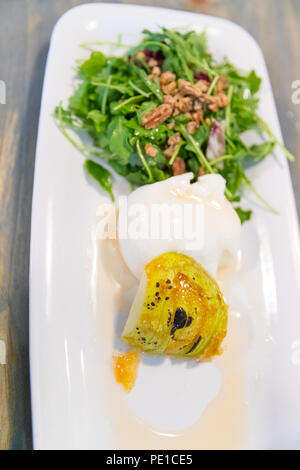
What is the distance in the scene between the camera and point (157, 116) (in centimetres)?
184

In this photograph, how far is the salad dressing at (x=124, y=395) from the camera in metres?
1.63

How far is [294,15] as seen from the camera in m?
2.84

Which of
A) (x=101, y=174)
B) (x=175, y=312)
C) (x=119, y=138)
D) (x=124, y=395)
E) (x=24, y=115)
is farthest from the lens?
(x=24, y=115)

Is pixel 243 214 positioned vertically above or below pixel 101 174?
below

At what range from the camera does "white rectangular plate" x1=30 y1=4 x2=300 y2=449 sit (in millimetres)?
1569

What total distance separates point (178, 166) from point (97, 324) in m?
0.76

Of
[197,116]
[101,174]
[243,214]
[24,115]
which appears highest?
[24,115]

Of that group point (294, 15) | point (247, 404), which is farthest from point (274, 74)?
point (247, 404)

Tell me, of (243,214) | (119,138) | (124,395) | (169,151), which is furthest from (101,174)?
(124,395)

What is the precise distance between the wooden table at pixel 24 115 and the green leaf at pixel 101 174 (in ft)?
1.12

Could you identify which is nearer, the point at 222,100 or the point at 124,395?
the point at 124,395

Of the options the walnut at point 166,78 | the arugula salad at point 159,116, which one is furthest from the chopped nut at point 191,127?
the walnut at point 166,78

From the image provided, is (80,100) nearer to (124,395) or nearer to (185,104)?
(185,104)
